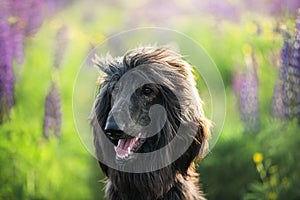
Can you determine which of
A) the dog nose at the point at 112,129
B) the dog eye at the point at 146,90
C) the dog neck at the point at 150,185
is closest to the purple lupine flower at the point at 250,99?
the dog neck at the point at 150,185

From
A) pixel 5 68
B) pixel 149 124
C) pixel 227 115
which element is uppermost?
pixel 5 68

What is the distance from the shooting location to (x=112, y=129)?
13.5ft

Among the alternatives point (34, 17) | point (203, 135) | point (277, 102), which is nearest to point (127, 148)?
point (203, 135)

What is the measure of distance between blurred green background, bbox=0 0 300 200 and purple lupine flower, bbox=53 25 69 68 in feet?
0.03

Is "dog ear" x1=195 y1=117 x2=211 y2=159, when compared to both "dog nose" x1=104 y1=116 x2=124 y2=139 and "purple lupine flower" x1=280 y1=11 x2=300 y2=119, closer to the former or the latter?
"dog nose" x1=104 y1=116 x2=124 y2=139

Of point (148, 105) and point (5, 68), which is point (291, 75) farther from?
point (5, 68)

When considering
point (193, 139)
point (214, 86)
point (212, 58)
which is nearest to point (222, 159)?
point (214, 86)

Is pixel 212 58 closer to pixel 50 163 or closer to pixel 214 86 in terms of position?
pixel 214 86

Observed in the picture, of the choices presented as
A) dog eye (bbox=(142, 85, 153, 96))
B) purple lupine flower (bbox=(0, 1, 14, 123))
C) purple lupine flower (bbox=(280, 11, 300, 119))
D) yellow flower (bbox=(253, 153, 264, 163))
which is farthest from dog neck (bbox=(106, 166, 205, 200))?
purple lupine flower (bbox=(0, 1, 14, 123))

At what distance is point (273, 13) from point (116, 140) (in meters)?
3.57

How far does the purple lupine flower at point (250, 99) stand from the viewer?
22.6 ft

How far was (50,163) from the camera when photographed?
6.69 meters

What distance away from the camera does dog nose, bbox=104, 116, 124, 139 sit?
13.5ft

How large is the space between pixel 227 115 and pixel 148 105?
2989mm
